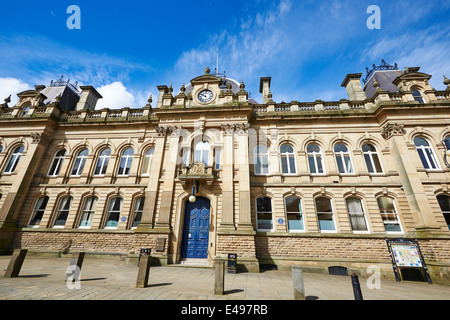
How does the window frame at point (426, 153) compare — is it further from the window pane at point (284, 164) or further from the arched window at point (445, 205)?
the window pane at point (284, 164)

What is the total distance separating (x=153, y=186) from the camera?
13.4 meters

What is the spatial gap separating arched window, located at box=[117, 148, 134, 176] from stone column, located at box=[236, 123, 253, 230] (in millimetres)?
9354

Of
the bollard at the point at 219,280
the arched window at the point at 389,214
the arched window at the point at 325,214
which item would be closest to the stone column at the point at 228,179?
the bollard at the point at 219,280

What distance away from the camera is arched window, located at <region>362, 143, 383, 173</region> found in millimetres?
14195

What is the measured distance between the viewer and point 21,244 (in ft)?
45.2

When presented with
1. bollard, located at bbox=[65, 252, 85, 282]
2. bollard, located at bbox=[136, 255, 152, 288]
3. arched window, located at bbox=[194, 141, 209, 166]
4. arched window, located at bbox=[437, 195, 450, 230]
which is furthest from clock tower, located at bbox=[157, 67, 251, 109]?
arched window, located at bbox=[437, 195, 450, 230]

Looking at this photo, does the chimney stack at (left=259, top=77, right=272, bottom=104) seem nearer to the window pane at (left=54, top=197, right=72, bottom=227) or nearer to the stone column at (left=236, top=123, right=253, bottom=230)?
the stone column at (left=236, top=123, right=253, bottom=230)

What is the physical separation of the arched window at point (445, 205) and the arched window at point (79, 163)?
2658 cm

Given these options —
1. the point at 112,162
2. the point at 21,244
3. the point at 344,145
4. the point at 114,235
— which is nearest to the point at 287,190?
the point at 344,145

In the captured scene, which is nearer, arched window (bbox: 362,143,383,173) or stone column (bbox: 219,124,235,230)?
stone column (bbox: 219,124,235,230)

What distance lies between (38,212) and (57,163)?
416 centimetres

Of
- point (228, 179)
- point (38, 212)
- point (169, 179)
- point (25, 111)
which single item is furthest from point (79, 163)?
point (228, 179)

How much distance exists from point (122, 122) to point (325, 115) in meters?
17.3

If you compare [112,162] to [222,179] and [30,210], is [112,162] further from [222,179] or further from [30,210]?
[222,179]
